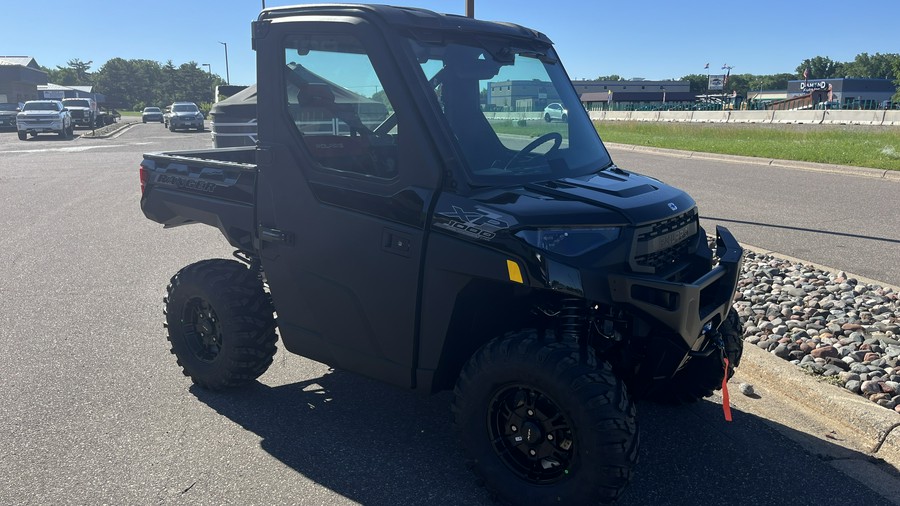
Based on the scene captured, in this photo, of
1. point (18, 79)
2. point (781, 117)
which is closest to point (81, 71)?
point (18, 79)

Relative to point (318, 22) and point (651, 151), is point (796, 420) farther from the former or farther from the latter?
point (651, 151)

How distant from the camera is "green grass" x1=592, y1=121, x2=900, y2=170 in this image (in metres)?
16.5

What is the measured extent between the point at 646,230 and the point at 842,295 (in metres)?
4.02

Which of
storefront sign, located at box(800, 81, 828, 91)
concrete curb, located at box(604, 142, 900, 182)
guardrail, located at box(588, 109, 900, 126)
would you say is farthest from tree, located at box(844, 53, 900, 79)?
concrete curb, located at box(604, 142, 900, 182)

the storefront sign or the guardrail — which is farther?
the storefront sign

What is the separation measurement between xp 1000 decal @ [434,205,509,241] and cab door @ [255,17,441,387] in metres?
0.11

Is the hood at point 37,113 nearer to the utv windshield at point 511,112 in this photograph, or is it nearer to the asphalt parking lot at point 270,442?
the asphalt parking lot at point 270,442

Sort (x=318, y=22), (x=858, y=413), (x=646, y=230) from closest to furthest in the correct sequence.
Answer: (x=646, y=230) < (x=318, y=22) < (x=858, y=413)

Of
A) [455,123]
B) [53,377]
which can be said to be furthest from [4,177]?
[455,123]

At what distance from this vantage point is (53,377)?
4.80 meters

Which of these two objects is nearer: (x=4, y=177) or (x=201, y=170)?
(x=201, y=170)

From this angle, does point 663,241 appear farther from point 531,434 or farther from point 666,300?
point 531,434

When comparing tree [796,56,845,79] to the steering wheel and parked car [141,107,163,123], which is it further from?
the steering wheel

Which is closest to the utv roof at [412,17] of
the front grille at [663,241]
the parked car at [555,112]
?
the parked car at [555,112]
